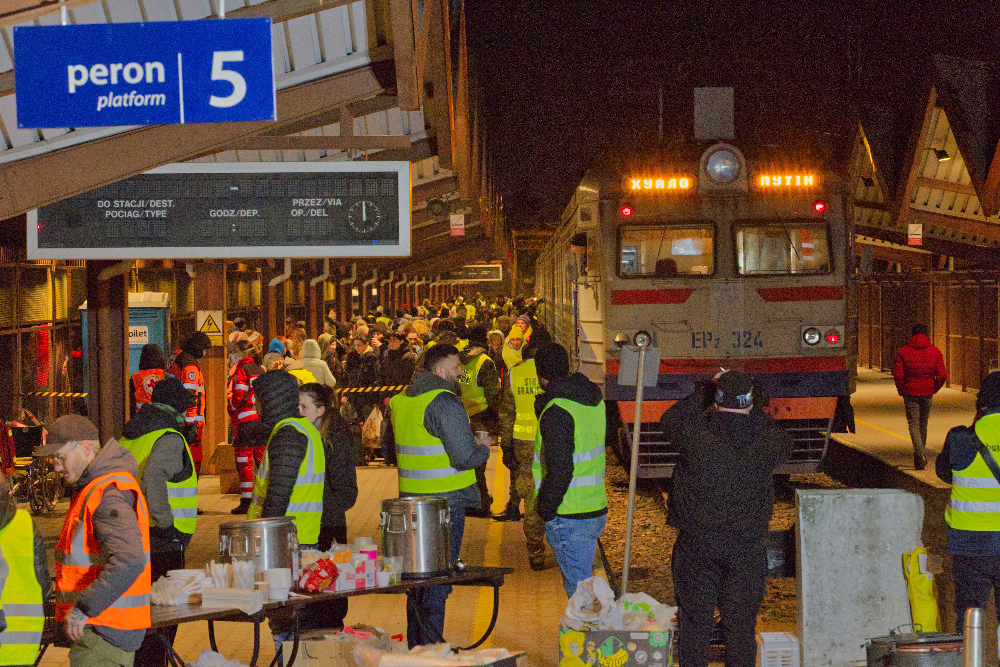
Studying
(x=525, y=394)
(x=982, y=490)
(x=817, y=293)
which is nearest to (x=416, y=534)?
(x=982, y=490)

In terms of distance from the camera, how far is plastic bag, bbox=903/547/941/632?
6828 millimetres

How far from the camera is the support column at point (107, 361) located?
1195cm

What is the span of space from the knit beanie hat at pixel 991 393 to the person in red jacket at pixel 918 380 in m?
7.63

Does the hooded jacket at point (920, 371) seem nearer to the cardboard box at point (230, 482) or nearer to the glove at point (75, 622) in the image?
the cardboard box at point (230, 482)

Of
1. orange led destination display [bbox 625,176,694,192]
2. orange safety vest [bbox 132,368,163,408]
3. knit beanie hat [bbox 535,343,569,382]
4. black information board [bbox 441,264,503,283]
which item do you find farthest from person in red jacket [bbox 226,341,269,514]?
black information board [bbox 441,264,503,283]

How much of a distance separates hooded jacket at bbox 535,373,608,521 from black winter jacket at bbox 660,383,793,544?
Answer: 803 millimetres

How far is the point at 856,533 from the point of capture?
7.13 meters

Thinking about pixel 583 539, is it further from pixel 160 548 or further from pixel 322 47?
pixel 322 47

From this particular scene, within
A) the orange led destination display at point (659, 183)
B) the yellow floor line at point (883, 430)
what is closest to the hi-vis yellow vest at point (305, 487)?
the orange led destination display at point (659, 183)

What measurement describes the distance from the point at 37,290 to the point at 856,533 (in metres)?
11.0

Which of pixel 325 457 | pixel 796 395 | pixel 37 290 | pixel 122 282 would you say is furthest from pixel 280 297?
pixel 325 457

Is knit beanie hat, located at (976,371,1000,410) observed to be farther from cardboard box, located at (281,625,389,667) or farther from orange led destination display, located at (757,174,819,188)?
orange led destination display, located at (757,174,819,188)

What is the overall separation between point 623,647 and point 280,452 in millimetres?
A: 2125

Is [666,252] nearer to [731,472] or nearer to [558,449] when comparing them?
[558,449]
